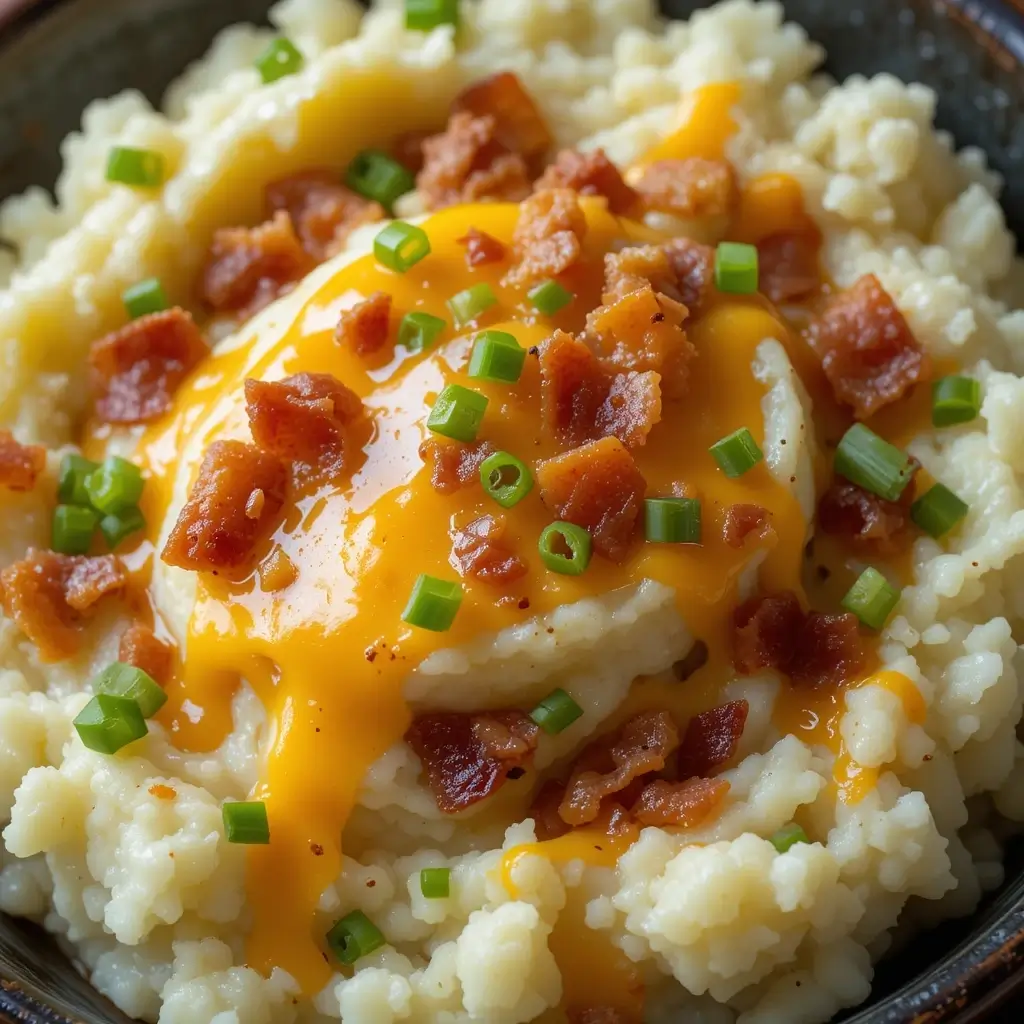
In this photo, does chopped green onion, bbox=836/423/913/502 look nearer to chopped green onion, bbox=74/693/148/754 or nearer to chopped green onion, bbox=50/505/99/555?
chopped green onion, bbox=74/693/148/754

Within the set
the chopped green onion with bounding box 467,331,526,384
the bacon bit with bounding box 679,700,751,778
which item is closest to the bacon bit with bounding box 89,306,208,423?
the chopped green onion with bounding box 467,331,526,384

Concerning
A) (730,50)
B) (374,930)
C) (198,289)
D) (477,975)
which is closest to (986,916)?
(477,975)

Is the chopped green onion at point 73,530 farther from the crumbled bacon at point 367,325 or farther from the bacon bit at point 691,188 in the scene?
the bacon bit at point 691,188

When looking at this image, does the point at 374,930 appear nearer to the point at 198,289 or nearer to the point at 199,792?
the point at 199,792

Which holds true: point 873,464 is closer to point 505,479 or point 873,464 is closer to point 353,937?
point 505,479

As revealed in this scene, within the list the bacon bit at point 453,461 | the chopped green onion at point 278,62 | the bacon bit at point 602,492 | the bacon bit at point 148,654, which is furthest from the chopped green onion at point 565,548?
the chopped green onion at point 278,62
